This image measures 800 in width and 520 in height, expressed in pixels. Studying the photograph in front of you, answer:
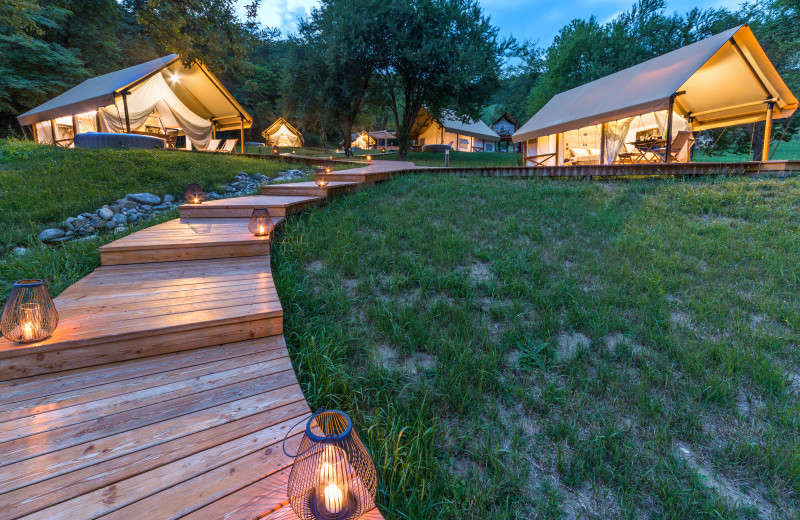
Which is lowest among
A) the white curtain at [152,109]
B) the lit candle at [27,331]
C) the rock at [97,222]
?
the lit candle at [27,331]

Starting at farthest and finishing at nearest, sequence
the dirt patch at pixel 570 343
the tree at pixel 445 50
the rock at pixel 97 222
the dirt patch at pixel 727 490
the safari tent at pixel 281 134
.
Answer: the safari tent at pixel 281 134
the tree at pixel 445 50
the rock at pixel 97 222
the dirt patch at pixel 570 343
the dirt patch at pixel 727 490

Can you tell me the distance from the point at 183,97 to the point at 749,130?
91.4 feet

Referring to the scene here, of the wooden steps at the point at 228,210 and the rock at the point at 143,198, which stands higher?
the rock at the point at 143,198

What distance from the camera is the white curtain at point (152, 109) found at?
40.2 feet

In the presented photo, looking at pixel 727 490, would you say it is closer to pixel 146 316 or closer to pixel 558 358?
pixel 558 358

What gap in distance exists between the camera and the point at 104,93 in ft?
33.0

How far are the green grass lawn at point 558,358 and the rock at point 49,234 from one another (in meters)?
2.88

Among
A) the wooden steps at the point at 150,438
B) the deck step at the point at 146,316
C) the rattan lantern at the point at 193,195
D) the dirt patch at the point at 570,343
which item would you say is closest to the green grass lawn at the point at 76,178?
the rattan lantern at the point at 193,195

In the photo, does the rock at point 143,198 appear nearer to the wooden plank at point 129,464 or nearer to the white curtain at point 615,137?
the wooden plank at point 129,464

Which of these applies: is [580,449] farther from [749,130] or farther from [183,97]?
[749,130]

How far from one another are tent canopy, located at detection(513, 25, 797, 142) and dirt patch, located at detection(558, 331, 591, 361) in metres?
7.63

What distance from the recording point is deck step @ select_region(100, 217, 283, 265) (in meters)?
2.75

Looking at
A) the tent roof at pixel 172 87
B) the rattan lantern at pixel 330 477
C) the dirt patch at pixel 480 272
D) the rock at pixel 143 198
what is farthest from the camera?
the tent roof at pixel 172 87

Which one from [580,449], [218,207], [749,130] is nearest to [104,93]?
[218,207]
